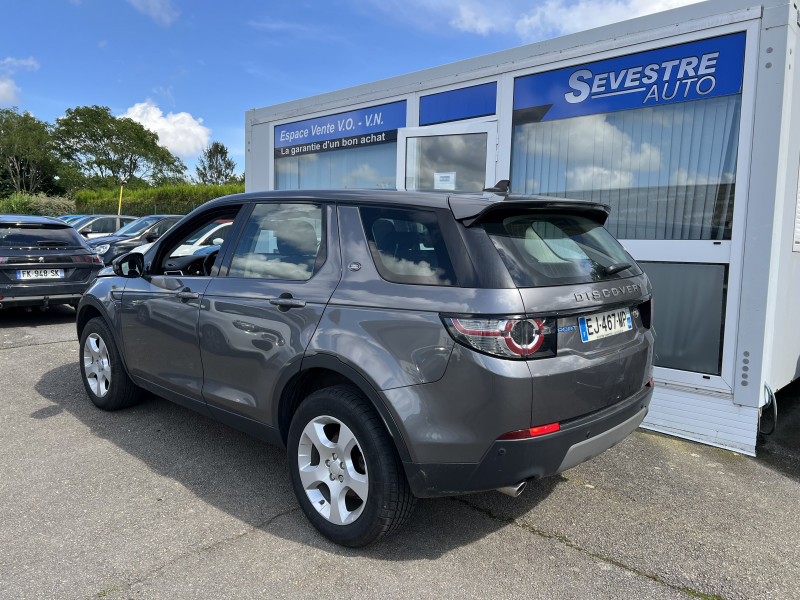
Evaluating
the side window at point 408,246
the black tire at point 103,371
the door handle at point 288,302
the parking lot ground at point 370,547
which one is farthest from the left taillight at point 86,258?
the side window at point 408,246

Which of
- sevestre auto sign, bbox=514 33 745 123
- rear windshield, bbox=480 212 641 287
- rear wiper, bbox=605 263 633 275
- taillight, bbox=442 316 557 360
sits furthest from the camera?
sevestre auto sign, bbox=514 33 745 123

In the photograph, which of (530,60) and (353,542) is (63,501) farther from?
(530,60)

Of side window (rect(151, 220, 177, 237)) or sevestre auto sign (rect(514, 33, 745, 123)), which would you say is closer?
sevestre auto sign (rect(514, 33, 745, 123))

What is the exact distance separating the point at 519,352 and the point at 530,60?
3.66 metres

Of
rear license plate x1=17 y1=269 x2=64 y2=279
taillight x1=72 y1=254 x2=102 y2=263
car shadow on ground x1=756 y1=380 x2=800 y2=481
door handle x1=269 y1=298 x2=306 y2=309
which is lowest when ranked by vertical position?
car shadow on ground x1=756 y1=380 x2=800 y2=481

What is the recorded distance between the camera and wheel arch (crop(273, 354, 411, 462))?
8.03ft

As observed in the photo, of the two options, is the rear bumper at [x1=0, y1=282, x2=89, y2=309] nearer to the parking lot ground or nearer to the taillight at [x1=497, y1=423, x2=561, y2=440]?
the parking lot ground

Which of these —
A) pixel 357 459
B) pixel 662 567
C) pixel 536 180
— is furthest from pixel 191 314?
pixel 536 180

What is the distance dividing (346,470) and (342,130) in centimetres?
504

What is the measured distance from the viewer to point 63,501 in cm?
313

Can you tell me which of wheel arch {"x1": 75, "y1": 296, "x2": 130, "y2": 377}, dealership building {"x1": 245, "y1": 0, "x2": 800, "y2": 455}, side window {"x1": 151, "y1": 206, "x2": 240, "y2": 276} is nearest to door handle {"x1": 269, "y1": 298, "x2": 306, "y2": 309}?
side window {"x1": 151, "y1": 206, "x2": 240, "y2": 276}

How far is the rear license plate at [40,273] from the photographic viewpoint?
7836 mm

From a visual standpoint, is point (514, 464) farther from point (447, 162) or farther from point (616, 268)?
point (447, 162)

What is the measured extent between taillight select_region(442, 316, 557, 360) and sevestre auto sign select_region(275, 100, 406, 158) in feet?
14.1
